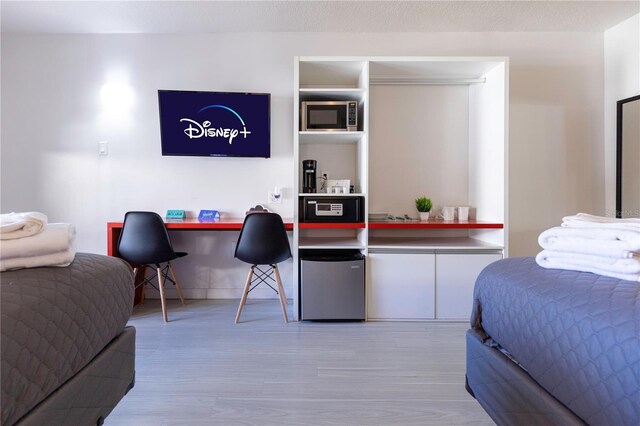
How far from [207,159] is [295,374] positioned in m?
2.26

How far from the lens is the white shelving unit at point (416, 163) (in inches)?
107

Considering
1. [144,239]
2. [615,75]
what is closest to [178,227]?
[144,239]

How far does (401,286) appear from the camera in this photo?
2713 mm

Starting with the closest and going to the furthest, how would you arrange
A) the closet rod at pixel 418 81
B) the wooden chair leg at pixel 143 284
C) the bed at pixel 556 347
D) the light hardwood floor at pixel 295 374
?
1. the bed at pixel 556 347
2. the light hardwood floor at pixel 295 374
3. the closet rod at pixel 418 81
4. the wooden chair leg at pixel 143 284

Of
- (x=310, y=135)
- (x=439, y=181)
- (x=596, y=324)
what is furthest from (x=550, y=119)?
(x=596, y=324)

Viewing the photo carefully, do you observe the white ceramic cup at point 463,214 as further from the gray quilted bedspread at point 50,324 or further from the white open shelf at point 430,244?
the gray quilted bedspread at point 50,324

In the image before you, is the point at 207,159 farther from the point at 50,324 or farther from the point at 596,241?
the point at 596,241

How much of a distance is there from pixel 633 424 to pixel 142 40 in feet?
13.4

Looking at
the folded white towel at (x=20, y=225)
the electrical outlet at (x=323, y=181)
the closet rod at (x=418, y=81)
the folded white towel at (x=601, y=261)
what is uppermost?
the closet rod at (x=418, y=81)

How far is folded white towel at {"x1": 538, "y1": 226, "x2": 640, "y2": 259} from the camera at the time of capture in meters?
0.87

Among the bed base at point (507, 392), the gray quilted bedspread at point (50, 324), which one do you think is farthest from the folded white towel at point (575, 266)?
the gray quilted bedspread at point (50, 324)

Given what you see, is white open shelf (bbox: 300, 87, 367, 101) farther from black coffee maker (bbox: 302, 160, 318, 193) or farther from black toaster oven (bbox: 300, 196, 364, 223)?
black toaster oven (bbox: 300, 196, 364, 223)

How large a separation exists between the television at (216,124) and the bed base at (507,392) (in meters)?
2.55

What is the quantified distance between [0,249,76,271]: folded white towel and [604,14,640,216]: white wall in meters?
4.19
